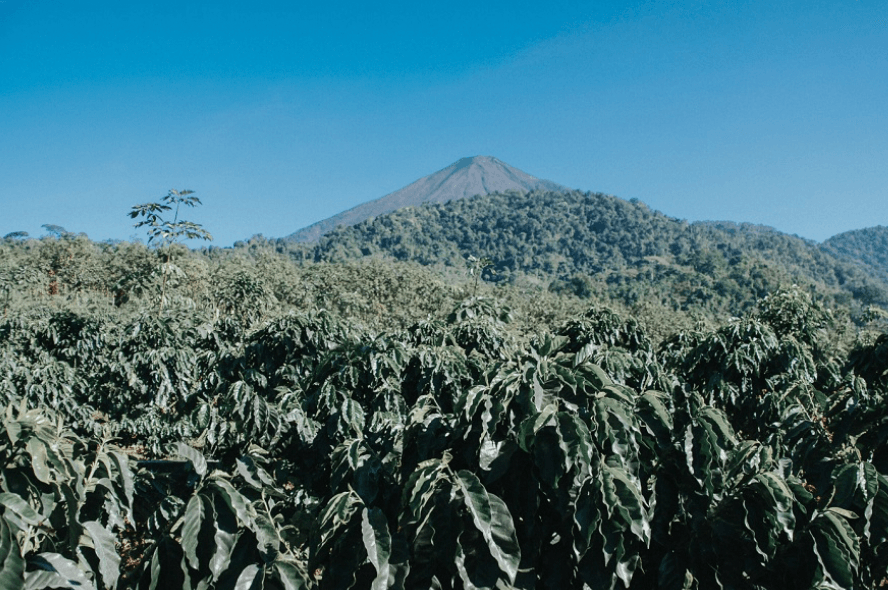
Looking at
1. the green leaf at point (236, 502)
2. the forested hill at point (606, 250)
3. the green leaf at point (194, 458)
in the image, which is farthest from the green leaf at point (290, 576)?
the forested hill at point (606, 250)

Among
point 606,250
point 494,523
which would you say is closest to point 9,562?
point 494,523

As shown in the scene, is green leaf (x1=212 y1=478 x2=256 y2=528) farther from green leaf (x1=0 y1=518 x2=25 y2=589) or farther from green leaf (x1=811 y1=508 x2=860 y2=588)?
green leaf (x1=811 y1=508 x2=860 y2=588)

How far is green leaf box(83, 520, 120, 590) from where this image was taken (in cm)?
237

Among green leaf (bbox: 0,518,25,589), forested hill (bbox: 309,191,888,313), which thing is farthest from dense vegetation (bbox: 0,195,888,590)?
forested hill (bbox: 309,191,888,313)

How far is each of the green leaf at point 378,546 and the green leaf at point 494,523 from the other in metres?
0.39

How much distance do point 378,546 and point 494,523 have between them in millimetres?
515

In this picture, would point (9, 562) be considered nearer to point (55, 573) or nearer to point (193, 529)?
point (55, 573)

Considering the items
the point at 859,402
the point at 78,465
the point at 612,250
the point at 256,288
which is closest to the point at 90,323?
the point at 256,288

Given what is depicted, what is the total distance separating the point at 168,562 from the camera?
8.14 ft

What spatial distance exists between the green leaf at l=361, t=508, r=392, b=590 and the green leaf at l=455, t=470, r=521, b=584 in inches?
15.4

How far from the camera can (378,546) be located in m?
2.42

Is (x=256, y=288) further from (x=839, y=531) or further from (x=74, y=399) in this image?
(x=839, y=531)

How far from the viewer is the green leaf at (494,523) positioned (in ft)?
7.74

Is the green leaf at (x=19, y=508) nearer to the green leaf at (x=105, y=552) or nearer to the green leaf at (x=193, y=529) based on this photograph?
the green leaf at (x=105, y=552)
